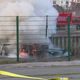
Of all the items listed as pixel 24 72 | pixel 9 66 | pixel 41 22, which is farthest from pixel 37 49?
pixel 24 72

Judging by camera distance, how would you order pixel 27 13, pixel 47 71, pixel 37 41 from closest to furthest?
Answer: pixel 47 71 < pixel 37 41 < pixel 27 13

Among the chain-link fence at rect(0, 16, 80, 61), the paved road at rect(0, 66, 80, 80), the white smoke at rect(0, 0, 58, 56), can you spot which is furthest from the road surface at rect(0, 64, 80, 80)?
the white smoke at rect(0, 0, 58, 56)

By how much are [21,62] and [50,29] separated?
12.2 ft

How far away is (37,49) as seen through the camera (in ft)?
54.1

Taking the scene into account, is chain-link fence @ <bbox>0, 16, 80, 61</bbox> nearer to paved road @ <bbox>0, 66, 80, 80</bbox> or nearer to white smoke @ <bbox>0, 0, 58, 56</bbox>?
white smoke @ <bbox>0, 0, 58, 56</bbox>

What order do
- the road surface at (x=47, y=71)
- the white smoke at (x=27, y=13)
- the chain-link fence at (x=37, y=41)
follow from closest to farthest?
the road surface at (x=47, y=71) → the chain-link fence at (x=37, y=41) → the white smoke at (x=27, y=13)

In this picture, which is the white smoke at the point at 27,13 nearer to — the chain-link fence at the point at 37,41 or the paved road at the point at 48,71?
the chain-link fence at the point at 37,41

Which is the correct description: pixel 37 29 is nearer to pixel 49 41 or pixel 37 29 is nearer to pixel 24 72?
pixel 49 41

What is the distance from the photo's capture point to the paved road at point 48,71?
1099 centimetres

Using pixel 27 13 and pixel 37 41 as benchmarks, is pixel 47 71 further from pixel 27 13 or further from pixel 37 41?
pixel 27 13

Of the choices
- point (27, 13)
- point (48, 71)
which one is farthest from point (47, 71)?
point (27, 13)

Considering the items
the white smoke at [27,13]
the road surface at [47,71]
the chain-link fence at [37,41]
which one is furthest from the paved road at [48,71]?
the white smoke at [27,13]

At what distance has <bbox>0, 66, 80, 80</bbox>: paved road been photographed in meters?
11.0

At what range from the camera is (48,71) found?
11891 millimetres
